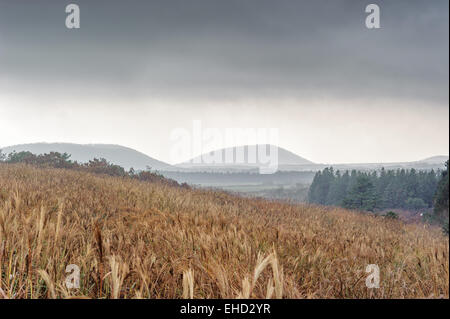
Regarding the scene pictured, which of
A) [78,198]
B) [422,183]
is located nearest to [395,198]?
[422,183]

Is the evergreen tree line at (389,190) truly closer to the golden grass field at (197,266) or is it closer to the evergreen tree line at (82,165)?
the golden grass field at (197,266)

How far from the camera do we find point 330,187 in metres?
64.8

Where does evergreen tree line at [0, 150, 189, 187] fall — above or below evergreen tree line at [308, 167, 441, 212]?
above

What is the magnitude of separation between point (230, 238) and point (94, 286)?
1327mm

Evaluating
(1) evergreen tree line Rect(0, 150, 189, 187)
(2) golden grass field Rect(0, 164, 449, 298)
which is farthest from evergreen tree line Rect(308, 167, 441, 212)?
(1) evergreen tree line Rect(0, 150, 189, 187)

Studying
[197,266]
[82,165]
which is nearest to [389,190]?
[82,165]

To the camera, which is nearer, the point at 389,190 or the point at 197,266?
the point at 197,266

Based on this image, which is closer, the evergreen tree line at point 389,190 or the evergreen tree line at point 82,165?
the evergreen tree line at point 82,165

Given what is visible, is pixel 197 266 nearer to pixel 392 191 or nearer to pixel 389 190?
pixel 392 191

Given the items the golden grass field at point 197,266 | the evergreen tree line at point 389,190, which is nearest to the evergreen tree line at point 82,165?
the evergreen tree line at point 389,190

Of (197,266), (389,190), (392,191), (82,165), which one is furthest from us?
(389,190)

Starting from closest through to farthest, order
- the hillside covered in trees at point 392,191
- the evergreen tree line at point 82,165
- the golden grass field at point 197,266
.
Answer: the golden grass field at point 197,266 < the evergreen tree line at point 82,165 < the hillside covered in trees at point 392,191

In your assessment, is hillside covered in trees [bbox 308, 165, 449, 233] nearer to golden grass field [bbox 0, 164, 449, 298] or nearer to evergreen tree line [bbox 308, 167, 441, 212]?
evergreen tree line [bbox 308, 167, 441, 212]
